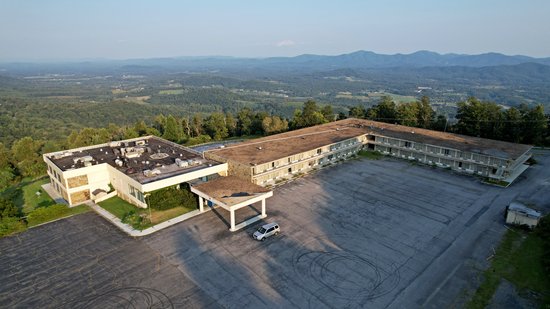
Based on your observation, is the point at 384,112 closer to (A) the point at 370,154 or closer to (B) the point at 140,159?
(A) the point at 370,154

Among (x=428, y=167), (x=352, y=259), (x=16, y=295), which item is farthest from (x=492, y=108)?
(x=16, y=295)

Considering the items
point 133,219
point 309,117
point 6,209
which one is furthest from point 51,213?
point 309,117

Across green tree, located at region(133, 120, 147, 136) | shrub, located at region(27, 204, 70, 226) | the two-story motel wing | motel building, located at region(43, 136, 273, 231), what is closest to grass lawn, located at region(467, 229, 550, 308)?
the two-story motel wing

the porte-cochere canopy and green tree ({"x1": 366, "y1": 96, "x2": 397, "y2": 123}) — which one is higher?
green tree ({"x1": 366, "y1": 96, "x2": 397, "y2": 123})

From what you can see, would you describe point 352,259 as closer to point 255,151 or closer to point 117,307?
point 117,307

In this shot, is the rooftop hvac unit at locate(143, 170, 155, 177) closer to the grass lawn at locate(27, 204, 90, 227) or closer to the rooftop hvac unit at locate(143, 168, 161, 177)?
the rooftop hvac unit at locate(143, 168, 161, 177)

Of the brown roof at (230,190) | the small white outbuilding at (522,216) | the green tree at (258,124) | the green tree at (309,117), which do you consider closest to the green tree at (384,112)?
the green tree at (309,117)
